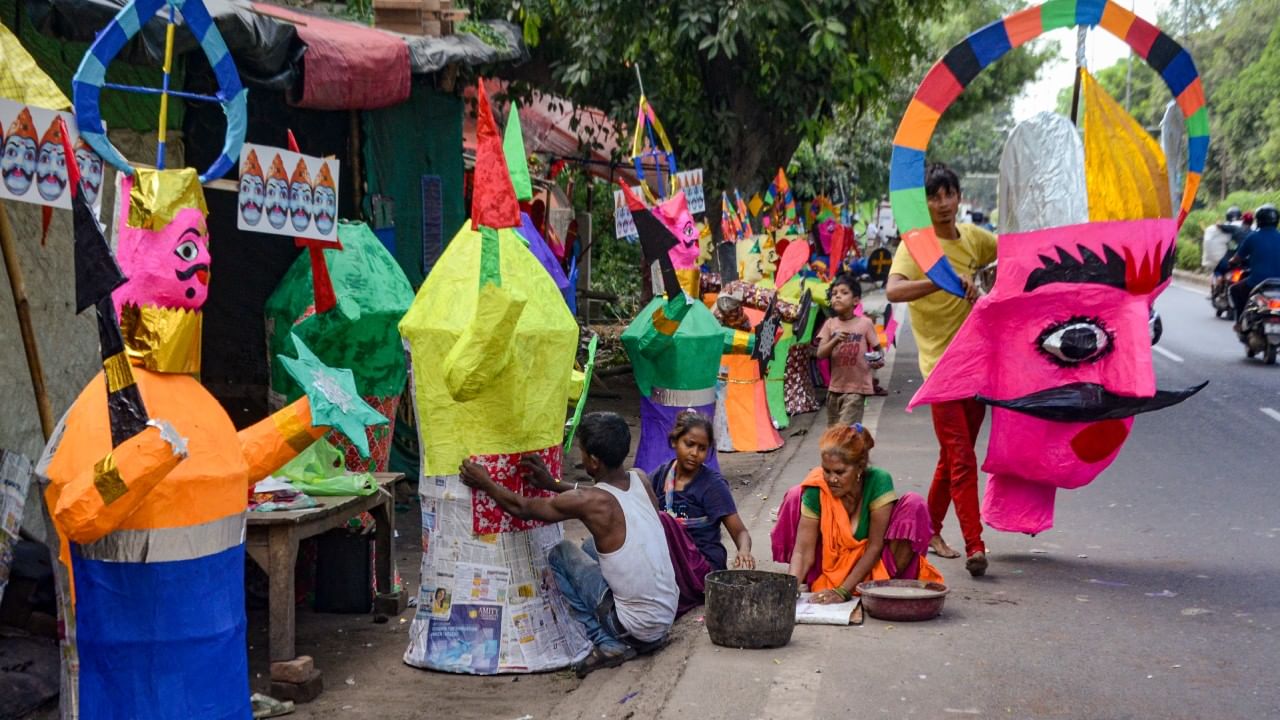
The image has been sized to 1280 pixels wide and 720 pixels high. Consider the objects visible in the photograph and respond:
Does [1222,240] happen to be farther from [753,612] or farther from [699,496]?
[753,612]

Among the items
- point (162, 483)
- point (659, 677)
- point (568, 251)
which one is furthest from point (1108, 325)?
point (568, 251)

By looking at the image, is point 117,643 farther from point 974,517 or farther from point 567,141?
point 567,141

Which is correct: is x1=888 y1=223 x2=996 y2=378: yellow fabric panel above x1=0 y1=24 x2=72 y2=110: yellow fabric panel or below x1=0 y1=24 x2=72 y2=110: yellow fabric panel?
below

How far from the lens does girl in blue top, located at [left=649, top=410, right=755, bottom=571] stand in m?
5.60

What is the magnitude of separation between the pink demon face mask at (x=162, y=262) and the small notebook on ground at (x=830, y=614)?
2.63 m

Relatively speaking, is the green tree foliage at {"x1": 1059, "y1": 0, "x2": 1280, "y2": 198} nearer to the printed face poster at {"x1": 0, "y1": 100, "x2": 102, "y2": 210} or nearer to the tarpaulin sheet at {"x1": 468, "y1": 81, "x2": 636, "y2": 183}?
the tarpaulin sheet at {"x1": 468, "y1": 81, "x2": 636, "y2": 183}

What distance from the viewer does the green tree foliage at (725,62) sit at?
11.4 m

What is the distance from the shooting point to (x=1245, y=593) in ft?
17.9

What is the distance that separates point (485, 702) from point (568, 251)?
9.97 metres

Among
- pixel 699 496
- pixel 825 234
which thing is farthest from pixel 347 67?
pixel 825 234

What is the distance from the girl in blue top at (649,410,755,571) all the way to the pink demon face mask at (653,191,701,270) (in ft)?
6.26

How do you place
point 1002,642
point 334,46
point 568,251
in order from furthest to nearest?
point 568,251
point 334,46
point 1002,642

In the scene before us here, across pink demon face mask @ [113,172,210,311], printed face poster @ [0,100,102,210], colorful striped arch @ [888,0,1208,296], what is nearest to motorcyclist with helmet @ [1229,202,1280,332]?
colorful striped arch @ [888,0,1208,296]

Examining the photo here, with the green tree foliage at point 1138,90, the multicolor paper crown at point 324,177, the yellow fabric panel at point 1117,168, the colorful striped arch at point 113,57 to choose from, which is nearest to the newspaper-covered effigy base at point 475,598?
the multicolor paper crown at point 324,177
